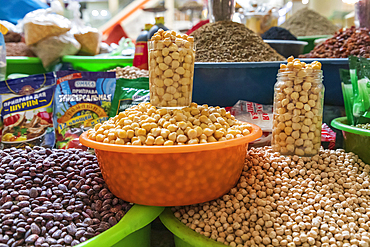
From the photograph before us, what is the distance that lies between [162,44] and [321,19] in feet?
9.33

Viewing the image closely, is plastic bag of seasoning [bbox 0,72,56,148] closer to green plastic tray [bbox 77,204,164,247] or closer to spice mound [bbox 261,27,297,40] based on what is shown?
green plastic tray [bbox 77,204,164,247]

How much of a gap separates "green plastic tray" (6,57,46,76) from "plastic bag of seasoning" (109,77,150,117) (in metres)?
0.88

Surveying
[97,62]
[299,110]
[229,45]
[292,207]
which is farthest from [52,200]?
[97,62]

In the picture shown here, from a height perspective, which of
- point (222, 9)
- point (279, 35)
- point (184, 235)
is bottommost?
point (184, 235)

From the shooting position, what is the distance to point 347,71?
1.25 metres

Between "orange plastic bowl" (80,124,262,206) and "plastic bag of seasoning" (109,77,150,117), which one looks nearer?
"orange plastic bowl" (80,124,262,206)

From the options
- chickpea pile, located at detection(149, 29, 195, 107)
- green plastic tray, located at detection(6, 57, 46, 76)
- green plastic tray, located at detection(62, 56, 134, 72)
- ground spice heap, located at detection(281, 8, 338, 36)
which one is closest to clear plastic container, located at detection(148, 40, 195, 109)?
chickpea pile, located at detection(149, 29, 195, 107)

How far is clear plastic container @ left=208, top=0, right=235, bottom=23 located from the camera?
74.3 inches

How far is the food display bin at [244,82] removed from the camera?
52.9 inches

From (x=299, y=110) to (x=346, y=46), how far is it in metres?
0.92

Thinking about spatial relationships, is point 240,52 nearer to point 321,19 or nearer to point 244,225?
point 244,225

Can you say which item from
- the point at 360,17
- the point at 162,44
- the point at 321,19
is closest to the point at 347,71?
the point at 162,44

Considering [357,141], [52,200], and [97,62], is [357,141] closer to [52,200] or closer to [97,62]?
[52,200]

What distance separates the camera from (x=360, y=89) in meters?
1.16
